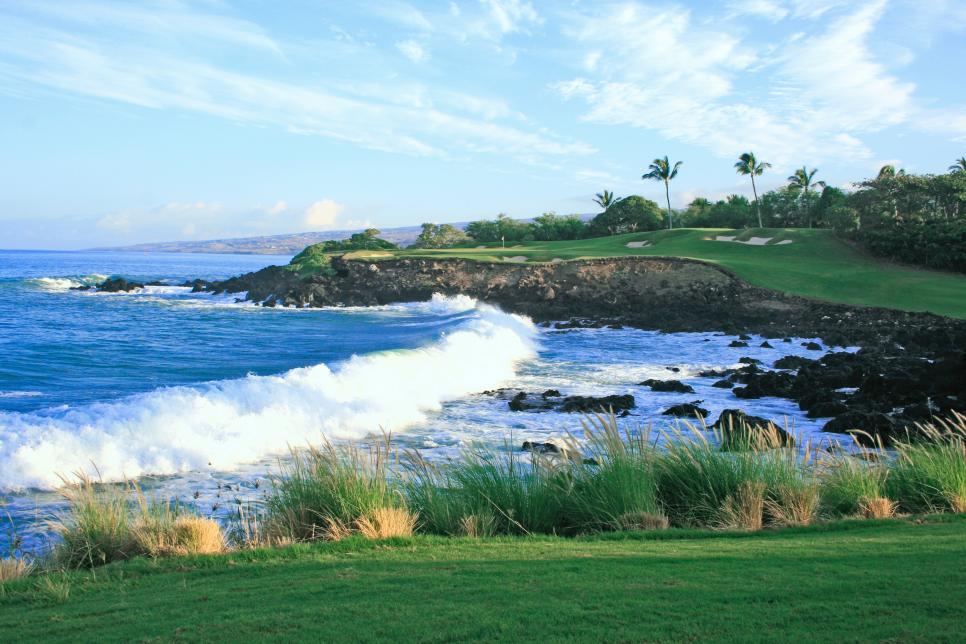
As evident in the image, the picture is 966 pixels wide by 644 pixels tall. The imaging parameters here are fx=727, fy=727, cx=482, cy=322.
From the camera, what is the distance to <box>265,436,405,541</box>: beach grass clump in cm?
747

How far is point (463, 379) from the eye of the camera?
77.8 ft

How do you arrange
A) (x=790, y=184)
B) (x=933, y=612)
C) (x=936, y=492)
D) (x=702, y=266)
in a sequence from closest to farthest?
(x=933, y=612) < (x=936, y=492) < (x=702, y=266) < (x=790, y=184)

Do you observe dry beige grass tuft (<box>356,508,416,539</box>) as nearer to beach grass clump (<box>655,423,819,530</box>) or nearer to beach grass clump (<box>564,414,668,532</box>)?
beach grass clump (<box>564,414,668,532</box>)

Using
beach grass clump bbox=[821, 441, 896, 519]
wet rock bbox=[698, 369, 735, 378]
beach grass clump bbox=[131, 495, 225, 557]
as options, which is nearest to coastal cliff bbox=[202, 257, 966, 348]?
wet rock bbox=[698, 369, 735, 378]

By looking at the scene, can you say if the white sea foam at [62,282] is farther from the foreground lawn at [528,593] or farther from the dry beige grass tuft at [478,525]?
the foreground lawn at [528,593]

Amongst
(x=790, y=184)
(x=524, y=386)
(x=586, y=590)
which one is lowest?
(x=524, y=386)

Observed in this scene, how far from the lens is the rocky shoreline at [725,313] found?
1878 cm

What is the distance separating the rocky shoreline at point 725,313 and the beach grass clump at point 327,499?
1031 cm

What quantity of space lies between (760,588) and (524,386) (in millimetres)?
17695

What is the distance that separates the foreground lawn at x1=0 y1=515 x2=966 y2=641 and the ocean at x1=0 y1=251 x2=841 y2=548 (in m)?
2.56

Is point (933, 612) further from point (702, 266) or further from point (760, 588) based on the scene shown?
point (702, 266)

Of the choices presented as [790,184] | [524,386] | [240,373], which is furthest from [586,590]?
[790,184]

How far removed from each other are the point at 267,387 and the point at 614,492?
486 inches

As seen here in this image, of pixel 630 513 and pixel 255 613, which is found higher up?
pixel 255 613
